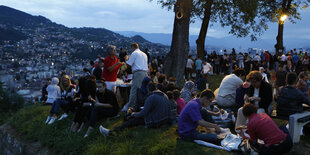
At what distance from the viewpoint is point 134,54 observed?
7.36 meters

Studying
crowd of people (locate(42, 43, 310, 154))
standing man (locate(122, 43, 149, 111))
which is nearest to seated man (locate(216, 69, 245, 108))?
crowd of people (locate(42, 43, 310, 154))

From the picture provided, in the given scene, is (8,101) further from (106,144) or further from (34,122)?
(106,144)

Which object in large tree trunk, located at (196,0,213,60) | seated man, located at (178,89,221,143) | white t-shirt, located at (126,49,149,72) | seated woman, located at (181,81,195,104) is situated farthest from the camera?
large tree trunk, located at (196,0,213,60)

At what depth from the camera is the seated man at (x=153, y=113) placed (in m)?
5.90

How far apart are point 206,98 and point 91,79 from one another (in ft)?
13.6

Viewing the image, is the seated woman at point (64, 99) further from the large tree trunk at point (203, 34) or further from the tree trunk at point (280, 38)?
the tree trunk at point (280, 38)

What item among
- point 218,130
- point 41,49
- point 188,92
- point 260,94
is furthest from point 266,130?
point 41,49

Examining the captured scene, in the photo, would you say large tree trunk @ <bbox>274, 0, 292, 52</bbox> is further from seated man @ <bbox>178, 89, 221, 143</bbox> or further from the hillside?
the hillside

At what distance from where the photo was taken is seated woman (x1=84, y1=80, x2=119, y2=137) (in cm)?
695

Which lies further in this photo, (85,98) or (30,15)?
(30,15)

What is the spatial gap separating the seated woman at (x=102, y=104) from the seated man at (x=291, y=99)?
4.61 m

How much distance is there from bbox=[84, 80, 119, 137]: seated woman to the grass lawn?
30 cm

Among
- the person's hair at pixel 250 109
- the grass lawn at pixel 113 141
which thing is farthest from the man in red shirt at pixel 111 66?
the person's hair at pixel 250 109

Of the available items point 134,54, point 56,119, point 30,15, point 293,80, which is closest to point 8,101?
point 56,119
